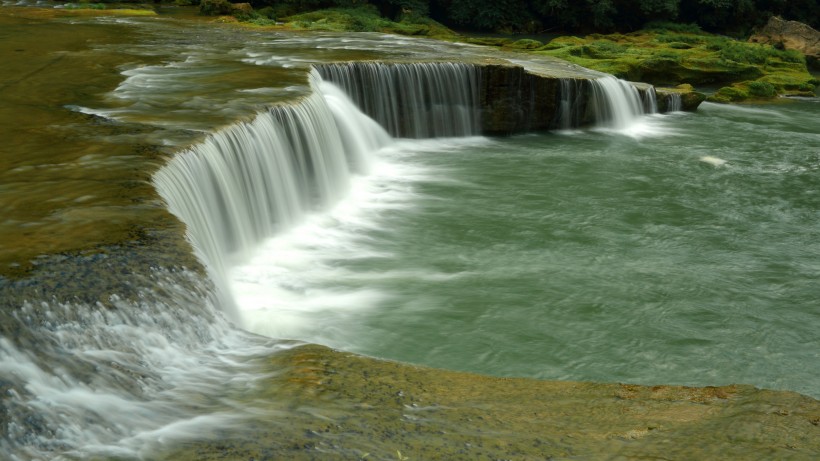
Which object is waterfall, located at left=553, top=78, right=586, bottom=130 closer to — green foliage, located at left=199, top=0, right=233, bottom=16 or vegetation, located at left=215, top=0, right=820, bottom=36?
green foliage, located at left=199, top=0, right=233, bottom=16

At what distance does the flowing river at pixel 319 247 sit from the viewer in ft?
16.4

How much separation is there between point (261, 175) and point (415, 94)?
690 centimetres

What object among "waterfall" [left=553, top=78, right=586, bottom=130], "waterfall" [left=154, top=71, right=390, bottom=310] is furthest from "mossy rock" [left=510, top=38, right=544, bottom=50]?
"waterfall" [left=154, top=71, right=390, bottom=310]

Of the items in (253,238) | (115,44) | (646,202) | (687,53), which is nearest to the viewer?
(253,238)

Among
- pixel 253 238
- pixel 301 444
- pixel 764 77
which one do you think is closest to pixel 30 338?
pixel 301 444

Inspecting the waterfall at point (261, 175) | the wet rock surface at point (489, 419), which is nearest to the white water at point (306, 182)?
the waterfall at point (261, 175)

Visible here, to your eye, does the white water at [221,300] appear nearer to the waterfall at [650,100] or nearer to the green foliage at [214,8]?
the waterfall at [650,100]

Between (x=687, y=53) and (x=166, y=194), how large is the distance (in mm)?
23914

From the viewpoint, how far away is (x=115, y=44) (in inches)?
668

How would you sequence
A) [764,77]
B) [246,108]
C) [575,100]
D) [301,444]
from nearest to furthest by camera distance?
[301,444] < [246,108] < [575,100] < [764,77]

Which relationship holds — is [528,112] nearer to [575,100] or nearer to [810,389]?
[575,100]

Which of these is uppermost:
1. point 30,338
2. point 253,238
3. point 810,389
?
point 30,338

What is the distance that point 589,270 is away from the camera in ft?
32.1

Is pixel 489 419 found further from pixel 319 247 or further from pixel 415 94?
pixel 415 94
